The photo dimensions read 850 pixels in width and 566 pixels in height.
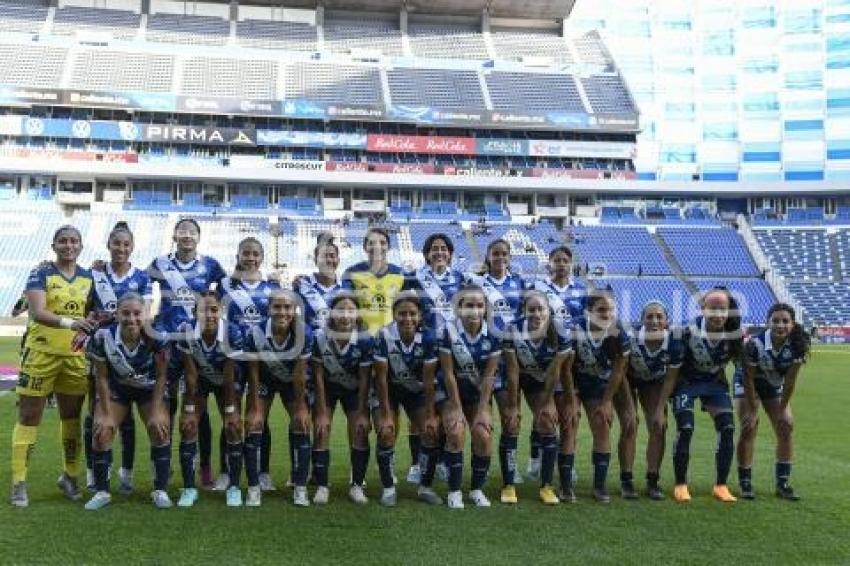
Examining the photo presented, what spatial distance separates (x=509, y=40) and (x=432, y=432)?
49.1 meters

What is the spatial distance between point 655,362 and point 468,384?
157cm

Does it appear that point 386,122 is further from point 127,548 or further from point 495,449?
point 127,548

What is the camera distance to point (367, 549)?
4609mm

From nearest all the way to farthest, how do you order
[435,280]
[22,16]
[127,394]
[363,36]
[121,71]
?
[127,394], [435,280], [121,71], [22,16], [363,36]

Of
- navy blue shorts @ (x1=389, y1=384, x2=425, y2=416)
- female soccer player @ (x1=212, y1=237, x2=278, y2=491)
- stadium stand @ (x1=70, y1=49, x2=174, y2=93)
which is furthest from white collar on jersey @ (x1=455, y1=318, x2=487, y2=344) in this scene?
stadium stand @ (x1=70, y1=49, x2=174, y2=93)

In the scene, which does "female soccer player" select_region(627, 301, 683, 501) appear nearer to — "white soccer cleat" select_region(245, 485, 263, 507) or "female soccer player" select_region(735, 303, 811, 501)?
"female soccer player" select_region(735, 303, 811, 501)

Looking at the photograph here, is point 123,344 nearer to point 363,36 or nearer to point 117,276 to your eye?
point 117,276

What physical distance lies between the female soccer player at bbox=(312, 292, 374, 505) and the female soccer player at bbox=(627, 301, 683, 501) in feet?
7.14

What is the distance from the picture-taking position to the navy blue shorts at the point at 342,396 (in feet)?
19.6

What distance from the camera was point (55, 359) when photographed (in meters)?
5.77

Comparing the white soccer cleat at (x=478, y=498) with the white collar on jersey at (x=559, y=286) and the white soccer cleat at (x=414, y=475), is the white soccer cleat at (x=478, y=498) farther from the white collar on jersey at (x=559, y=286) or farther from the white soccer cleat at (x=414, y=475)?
the white collar on jersey at (x=559, y=286)

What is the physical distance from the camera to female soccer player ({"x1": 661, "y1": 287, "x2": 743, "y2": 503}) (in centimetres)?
615

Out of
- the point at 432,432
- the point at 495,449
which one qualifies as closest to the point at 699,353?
the point at 432,432

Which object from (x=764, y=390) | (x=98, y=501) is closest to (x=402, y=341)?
(x=98, y=501)
